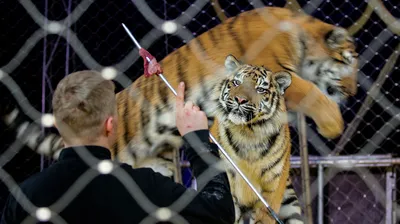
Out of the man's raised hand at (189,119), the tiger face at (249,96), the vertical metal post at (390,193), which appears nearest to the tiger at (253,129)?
the tiger face at (249,96)

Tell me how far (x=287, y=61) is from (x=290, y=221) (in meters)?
0.47

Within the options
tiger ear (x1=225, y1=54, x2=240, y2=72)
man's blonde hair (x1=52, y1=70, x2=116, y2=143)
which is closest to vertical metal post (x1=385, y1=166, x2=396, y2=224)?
tiger ear (x1=225, y1=54, x2=240, y2=72)

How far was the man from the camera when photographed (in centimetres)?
94

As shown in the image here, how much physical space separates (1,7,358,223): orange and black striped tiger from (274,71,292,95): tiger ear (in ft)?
0.04

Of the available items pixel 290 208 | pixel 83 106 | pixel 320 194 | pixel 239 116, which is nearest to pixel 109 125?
pixel 83 106

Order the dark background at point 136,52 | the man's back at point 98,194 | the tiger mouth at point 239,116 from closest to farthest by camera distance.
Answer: the man's back at point 98,194 < the tiger mouth at point 239,116 < the dark background at point 136,52

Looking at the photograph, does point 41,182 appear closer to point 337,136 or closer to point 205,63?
point 205,63

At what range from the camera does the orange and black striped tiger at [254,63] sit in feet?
6.39

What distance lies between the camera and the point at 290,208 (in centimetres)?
194

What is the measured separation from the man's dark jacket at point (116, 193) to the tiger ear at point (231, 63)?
975mm

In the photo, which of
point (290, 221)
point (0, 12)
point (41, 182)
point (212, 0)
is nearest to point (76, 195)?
point (41, 182)

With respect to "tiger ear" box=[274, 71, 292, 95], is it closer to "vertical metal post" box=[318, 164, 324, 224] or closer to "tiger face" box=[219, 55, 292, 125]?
"tiger face" box=[219, 55, 292, 125]

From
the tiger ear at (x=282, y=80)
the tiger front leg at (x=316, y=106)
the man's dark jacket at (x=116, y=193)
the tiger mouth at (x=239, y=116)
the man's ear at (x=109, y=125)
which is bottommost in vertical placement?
the tiger front leg at (x=316, y=106)

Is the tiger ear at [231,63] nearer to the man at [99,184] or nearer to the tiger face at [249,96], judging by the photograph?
the tiger face at [249,96]
